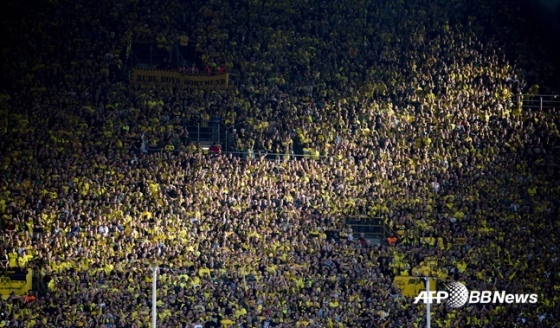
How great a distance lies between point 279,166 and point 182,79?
5407 mm

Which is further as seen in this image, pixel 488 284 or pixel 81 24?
pixel 81 24

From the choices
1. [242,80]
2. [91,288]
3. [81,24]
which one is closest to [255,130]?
[242,80]

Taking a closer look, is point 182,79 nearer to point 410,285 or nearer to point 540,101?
point 410,285

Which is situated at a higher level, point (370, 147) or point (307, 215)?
point (370, 147)

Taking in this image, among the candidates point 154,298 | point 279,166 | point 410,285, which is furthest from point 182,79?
point 154,298


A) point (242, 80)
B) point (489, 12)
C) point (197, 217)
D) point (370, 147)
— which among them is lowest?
point (197, 217)

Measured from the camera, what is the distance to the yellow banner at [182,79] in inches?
1544

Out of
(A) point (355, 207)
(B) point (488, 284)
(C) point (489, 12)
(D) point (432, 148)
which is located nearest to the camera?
(B) point (488, 284)

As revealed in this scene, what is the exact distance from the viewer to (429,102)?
132 feet

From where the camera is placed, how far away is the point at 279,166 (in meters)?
37.0

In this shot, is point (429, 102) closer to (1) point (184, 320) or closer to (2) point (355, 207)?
(2) point (355, 207)

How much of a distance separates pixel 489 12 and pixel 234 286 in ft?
58.9

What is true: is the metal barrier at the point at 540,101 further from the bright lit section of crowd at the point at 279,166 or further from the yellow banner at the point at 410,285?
the yellow banner at the point at 410,285

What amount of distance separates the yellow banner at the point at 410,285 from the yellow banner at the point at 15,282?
37.0ft
